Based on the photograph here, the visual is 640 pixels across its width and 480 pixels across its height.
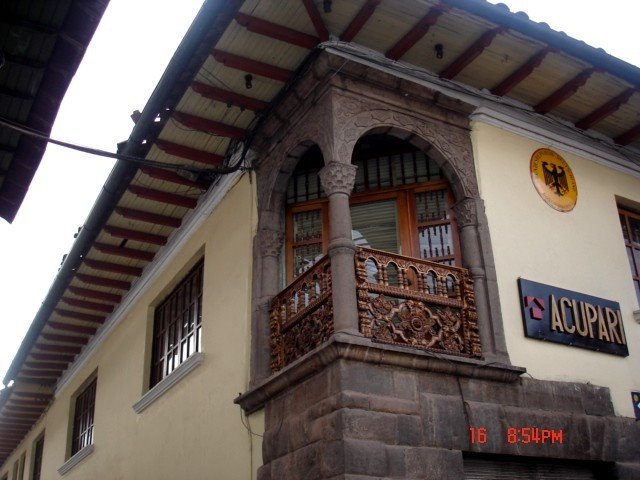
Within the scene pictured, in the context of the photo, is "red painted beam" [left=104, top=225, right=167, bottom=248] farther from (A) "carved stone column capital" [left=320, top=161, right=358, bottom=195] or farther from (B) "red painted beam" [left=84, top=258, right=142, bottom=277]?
(A) "carved stone column capital" [left=320, top=161, right=358, bottom=195]

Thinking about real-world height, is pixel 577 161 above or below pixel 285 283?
above

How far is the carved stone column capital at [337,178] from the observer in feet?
23.1

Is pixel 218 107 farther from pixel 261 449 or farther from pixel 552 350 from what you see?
pixel 552 350

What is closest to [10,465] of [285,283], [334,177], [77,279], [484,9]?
[77,279]

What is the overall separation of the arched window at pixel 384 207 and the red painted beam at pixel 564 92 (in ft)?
4.74

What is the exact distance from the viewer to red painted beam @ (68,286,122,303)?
1201 cm

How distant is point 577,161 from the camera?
8836mm

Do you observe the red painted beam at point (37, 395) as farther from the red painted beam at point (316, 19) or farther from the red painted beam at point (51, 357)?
the red painted beam at point (316, 19)

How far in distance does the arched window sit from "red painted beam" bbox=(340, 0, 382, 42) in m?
1.32

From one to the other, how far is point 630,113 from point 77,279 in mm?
7829

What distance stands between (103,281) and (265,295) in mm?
4810
